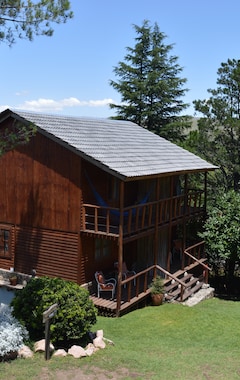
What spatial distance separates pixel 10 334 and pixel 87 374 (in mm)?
2041

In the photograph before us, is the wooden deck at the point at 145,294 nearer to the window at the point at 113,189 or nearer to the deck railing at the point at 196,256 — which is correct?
the deck railing at the point at 196,256

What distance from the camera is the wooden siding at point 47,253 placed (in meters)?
15.8

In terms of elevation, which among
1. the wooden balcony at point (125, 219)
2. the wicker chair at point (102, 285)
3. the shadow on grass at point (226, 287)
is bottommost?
the shadow on grass at point (226, 287)

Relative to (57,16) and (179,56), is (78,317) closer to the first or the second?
(57,16)

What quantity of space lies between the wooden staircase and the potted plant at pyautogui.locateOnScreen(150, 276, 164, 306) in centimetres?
43

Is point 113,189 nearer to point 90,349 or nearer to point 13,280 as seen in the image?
point 13,280

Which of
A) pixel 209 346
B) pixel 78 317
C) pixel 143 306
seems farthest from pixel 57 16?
pixel 143 306

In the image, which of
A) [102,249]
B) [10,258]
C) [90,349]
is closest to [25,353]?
[90,349]

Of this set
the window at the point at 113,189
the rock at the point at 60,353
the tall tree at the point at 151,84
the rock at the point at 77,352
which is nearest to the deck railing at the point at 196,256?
the window at the point at 113,189

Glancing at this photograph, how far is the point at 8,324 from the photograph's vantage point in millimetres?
10500

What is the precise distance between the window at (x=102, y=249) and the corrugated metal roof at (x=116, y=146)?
140 inches

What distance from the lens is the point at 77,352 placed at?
10180 millimetres

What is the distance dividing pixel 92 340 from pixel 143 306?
5297 mm

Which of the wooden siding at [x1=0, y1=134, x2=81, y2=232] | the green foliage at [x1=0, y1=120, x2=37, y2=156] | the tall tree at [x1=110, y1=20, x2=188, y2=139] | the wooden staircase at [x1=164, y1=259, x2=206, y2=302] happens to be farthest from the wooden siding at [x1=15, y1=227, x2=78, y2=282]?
the tall tree at [x1=110, y1=20, x2=188, y2=139]
